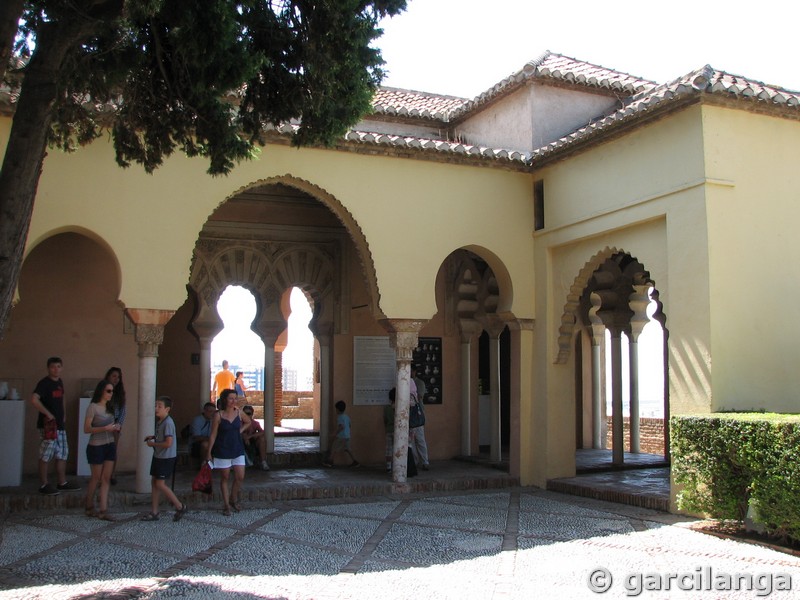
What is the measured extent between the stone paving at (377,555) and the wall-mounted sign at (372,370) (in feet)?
11.2

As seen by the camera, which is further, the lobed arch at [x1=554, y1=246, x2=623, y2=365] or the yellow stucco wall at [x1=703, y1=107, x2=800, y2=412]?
the lobed arch at [x1=554, y1=246, x2=623, y2=365]

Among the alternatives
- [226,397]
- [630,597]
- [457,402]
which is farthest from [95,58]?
[457,402]

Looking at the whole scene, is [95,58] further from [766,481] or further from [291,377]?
[291,377]

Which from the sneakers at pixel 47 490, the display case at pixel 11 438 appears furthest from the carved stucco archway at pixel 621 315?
the display case at pixel 11 438

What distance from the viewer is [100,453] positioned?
7.83 metres

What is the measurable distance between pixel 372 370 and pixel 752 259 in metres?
5.99

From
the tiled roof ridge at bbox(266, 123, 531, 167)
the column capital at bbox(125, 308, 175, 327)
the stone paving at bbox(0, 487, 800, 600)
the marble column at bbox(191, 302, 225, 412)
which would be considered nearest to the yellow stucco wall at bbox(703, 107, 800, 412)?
the stone paving at bbox(0, 487, 800, 600)

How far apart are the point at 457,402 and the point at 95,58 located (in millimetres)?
8367

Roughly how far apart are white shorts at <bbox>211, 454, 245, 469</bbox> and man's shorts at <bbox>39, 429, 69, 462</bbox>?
1785mm

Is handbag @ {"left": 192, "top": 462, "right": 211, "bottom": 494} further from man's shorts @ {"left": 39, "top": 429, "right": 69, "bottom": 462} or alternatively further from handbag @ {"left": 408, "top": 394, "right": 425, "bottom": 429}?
handbag @ {"left": 408, "top": 394, "right": 425, "bottom": 429}

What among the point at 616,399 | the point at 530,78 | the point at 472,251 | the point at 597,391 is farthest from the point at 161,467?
the point at 597,391

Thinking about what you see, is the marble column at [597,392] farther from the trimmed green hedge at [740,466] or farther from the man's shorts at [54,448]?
the man's shorts at [54,448]

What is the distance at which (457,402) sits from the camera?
13.1 meters

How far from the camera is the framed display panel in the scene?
12.9 m
